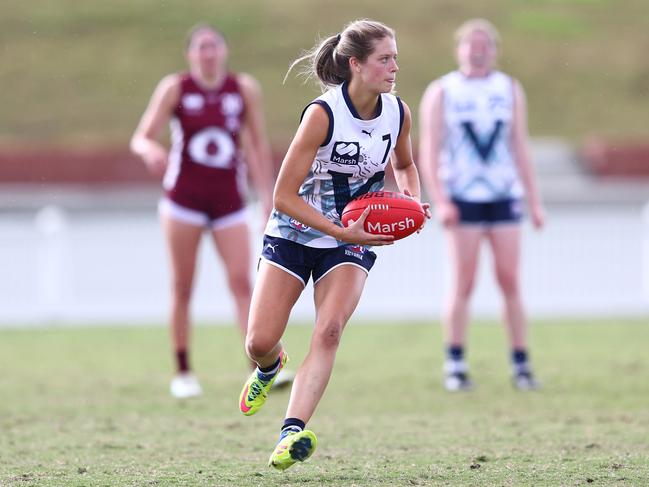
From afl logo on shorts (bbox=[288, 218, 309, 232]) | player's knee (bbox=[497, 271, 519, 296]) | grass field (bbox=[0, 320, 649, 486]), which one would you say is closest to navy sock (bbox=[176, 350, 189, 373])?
grass field (bbox=[0, 320, 649, 486])

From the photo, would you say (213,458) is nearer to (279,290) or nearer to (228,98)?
(279,290)

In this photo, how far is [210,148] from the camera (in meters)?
8.20

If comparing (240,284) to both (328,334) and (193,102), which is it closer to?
(193,102)

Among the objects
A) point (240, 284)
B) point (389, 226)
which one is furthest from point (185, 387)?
point (389, 226)

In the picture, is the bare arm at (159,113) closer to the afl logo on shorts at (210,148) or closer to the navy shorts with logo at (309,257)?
the afl logo on shorts at (210,148)

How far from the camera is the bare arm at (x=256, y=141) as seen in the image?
8.36 metres

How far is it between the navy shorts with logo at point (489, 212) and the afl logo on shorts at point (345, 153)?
2.96 m

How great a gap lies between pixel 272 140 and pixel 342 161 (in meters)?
21.4

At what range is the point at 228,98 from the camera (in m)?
8.24

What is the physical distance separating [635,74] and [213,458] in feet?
89.7

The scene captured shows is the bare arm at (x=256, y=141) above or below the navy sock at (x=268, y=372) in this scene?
above

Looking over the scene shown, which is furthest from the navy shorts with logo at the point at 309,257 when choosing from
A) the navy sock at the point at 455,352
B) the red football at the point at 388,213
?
the navy sock at the point at 455,352

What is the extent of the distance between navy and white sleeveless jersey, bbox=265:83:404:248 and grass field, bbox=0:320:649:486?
1.07m

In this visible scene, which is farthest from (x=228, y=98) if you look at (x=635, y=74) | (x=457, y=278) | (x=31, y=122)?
(x=635, y=74)
